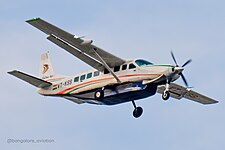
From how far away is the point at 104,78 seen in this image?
6606 cm

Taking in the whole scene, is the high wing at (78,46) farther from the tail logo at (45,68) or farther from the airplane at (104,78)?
the tail logo at (45,68)

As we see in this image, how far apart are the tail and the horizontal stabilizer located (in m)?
2.31

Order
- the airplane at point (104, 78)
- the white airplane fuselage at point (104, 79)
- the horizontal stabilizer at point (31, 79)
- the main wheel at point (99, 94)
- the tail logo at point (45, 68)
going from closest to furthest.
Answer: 1. the airplane at point (104, 78)
2. the white airplane fuselage at point (104, 79)
3. the main wheel at point (99, 94)
4. the horizontal stabilizer at point (31, 79)
5. the tail logo at point (45, 68)

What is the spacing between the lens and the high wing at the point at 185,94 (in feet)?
227

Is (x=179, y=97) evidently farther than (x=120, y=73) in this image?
Yes

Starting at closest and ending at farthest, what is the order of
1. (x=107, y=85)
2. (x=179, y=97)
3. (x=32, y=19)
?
(x=32, y=19)
(x=107, y=85)
(x=179, y=97)

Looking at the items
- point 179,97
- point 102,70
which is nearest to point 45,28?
point 102,70

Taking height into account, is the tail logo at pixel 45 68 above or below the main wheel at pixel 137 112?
above

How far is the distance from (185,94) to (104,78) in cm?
811

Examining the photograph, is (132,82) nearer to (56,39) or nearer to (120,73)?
(120,73)

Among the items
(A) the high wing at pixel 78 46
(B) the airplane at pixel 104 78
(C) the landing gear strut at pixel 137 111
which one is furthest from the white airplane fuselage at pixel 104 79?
(C) the landing gear strut at pixel 137 111

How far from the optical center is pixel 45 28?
206 feet

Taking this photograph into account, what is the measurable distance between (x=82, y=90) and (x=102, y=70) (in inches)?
83.0

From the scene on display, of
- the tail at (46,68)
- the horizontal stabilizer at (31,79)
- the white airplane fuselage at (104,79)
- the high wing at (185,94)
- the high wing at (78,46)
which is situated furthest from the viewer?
the tail at (46,68)
